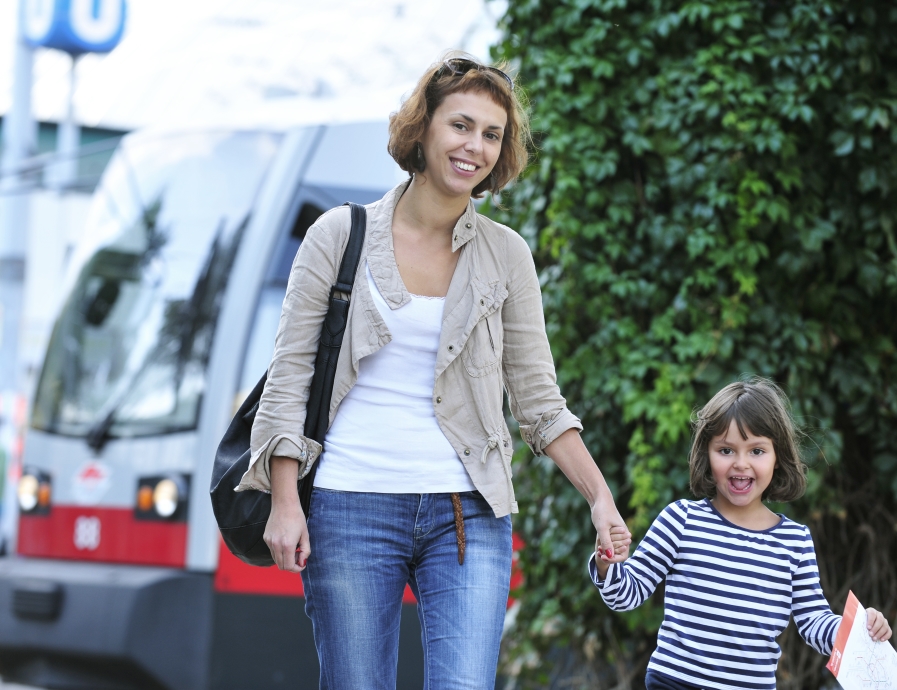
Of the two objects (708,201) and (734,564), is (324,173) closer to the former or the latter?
(708,201)

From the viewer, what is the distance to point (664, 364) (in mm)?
4020

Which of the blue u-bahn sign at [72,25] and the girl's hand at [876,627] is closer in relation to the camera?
the girl's hand at [876,627]

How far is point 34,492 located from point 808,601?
4.47m

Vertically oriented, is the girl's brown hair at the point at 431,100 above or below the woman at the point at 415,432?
above

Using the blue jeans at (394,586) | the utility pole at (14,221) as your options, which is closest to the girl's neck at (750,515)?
the blue jeans at (394,586)

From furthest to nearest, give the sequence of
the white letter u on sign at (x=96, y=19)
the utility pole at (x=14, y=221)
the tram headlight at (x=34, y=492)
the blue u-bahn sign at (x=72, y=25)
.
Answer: the white letter u on sign at (x=96, y=19) → the blue u-bahn sign at (x=72, y=25) → the utility pole at (x=14, y=221) → the tram headlight at (x=34, y=492)

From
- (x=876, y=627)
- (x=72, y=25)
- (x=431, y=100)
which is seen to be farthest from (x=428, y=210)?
(x=72, y=25)

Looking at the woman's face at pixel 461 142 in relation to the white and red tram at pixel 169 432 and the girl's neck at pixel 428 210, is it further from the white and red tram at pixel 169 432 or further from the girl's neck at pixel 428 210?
the white and red tram at pixel 169 432

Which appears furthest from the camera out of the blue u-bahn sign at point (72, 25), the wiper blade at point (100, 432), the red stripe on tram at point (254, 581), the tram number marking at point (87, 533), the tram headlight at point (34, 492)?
the blue u-bahn sign at point (72, 25)

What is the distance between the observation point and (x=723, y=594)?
2391 millimetres

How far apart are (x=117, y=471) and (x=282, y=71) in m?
2.79

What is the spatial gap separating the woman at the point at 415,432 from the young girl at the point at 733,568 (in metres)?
0.17

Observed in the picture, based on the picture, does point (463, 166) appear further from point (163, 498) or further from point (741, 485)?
point (163, 498)

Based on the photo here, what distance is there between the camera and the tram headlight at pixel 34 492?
5.82m
